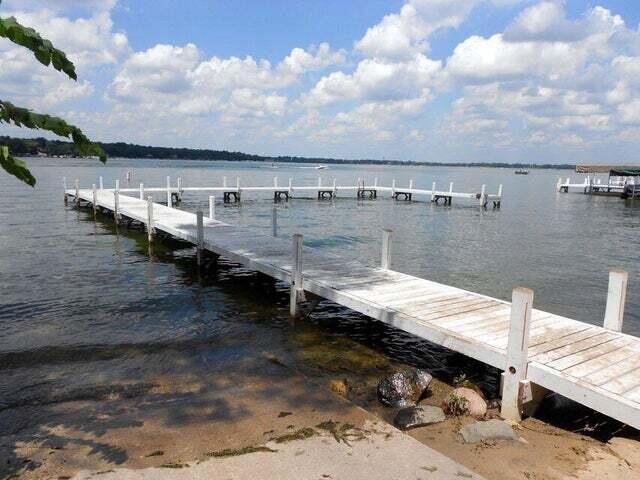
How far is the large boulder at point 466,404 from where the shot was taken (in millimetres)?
6496

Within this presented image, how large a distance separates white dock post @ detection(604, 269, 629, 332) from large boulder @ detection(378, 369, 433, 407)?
289cm

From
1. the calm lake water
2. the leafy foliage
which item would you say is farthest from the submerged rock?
the leafy foliage

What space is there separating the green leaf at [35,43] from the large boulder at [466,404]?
577 centimetres

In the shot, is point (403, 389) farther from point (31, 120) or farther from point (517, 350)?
point (31, 120)

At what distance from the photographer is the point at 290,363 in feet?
28.1

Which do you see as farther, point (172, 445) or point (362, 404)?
point (362, 404)

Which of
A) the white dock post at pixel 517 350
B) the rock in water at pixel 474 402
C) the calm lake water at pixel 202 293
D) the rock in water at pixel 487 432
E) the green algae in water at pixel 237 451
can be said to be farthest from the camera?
the calm lake water at pixel 202 293

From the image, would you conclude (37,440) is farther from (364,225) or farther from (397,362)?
(364,225)

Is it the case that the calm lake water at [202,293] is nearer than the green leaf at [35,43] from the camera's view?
No

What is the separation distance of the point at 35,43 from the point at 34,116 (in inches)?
16.7

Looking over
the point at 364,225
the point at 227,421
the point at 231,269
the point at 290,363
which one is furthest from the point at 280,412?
the point at 364,225

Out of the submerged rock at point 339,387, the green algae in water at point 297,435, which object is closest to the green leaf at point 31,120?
the green algae in water at point 297,435

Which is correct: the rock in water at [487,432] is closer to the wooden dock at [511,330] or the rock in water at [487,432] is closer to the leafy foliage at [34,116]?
the wooden dock at [511,330]

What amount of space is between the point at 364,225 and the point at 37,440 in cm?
2372
